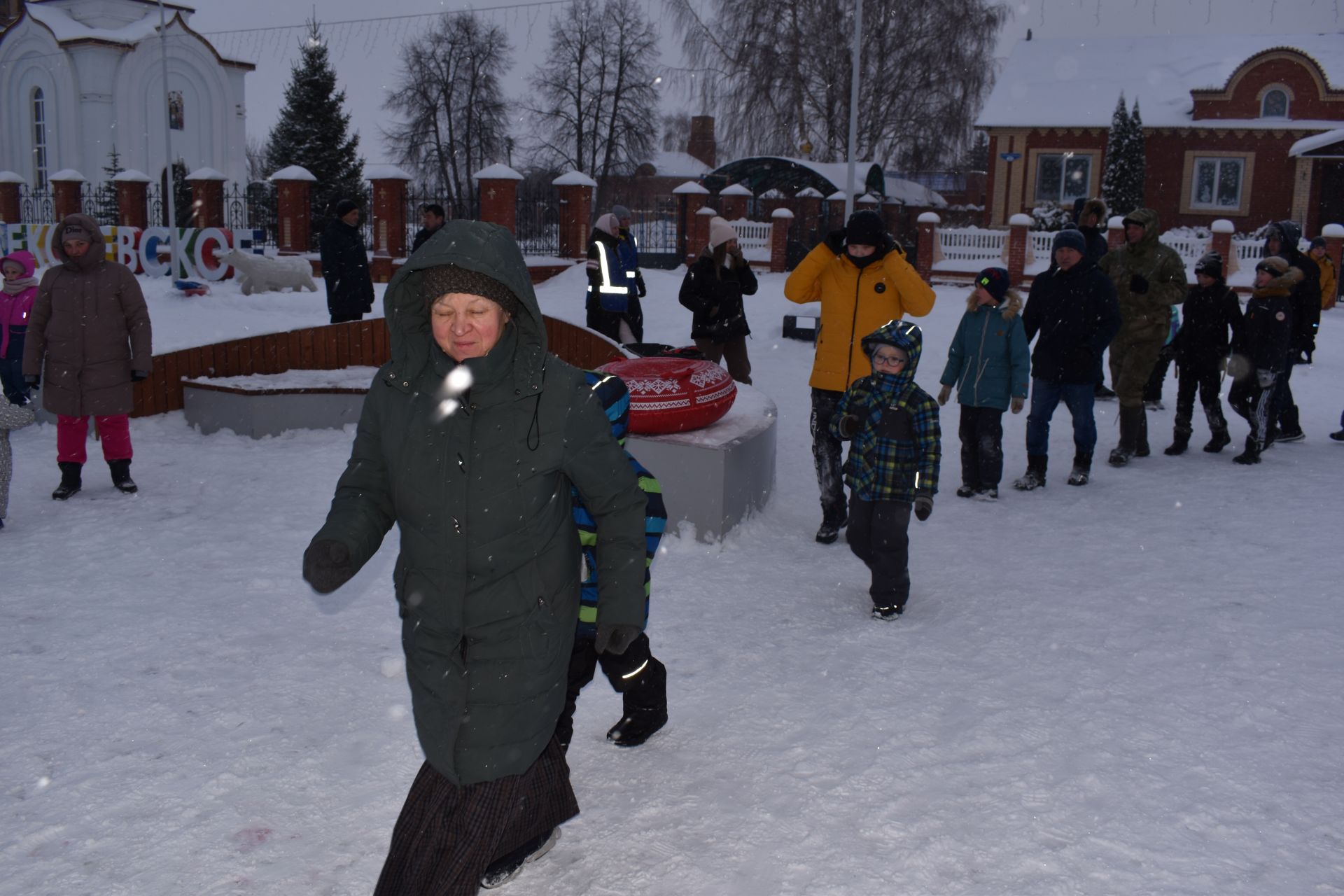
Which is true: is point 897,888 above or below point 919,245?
below

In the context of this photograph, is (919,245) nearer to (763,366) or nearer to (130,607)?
(763,366)

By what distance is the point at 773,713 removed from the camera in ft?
13.6

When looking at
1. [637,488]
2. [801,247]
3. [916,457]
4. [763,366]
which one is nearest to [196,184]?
[801,247]

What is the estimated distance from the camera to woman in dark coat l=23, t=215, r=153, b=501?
664 centimetres

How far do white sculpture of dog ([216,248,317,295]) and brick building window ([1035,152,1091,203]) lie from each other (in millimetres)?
23274

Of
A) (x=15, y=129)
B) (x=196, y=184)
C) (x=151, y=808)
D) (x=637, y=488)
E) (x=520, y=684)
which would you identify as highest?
(x=15, y=129)

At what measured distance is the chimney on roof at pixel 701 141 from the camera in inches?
2712

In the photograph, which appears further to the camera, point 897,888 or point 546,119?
point 546,119

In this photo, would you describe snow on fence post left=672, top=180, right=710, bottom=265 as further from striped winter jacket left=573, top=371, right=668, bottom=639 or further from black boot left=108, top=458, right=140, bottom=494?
striped winter jacket left=573, top=371, right=668, bottom=639

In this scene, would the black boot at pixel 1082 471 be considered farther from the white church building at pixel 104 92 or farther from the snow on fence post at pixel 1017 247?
the white church building at pixel 104 92

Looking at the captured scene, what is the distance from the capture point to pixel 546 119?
46.6 metres

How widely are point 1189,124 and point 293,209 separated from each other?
2463cm

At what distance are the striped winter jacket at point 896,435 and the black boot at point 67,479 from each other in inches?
191

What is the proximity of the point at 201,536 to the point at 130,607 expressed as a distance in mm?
1157
